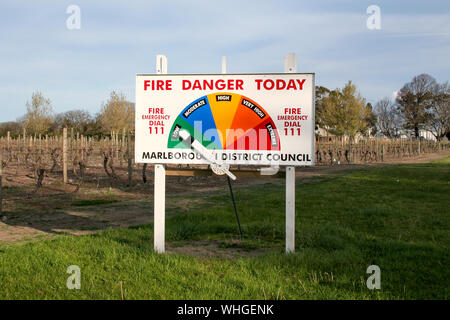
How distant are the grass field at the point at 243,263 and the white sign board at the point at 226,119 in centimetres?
128

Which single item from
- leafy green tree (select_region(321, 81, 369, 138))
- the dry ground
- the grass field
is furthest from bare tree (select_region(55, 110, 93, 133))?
the grass field

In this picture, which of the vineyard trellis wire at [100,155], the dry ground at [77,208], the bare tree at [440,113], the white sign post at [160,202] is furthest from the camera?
the bare tree at [440,113]

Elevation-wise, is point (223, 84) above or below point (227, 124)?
above

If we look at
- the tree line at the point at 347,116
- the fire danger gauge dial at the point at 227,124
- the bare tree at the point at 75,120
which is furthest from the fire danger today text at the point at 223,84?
the bare tree at the point at 75,120

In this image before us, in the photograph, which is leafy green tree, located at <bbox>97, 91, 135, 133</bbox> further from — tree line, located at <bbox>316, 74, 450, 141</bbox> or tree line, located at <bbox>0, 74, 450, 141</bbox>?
tree line, located at <bbox>316, 74, 450, 141</bbox>

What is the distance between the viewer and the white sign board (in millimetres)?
5500

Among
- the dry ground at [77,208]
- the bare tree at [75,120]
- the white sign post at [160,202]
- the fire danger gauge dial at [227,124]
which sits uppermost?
the bare tree at [75,120]

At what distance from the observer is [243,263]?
16.3 feet

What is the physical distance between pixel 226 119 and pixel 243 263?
6.13ft

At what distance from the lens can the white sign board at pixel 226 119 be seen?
550 centimetres

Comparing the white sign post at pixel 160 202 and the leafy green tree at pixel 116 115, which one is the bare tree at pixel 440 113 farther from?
the white sign post at pixel 160 202

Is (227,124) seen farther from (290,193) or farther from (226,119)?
(290,193)

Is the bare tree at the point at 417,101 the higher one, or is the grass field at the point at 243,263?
the bare tree at the point at 417,101

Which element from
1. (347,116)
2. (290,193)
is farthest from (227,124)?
(347,116)
